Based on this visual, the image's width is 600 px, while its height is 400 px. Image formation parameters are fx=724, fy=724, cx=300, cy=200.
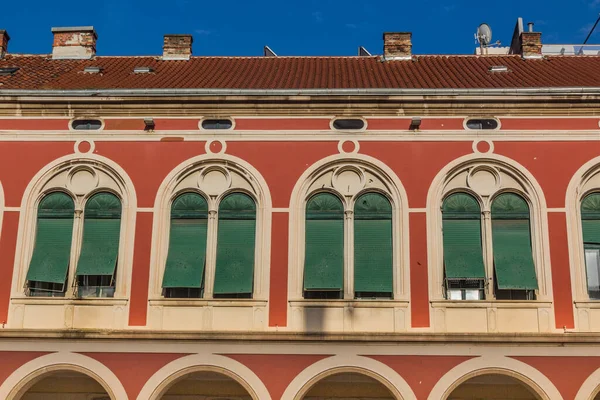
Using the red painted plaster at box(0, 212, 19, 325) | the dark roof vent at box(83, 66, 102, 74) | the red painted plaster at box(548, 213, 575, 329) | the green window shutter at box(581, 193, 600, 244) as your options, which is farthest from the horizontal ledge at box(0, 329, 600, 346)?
the dark roof vent at box(83, 66, 102, 74)

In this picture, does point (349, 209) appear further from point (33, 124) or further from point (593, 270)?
point (33, 124)

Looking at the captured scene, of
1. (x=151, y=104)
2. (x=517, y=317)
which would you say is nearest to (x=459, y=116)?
(x=517, y=317)

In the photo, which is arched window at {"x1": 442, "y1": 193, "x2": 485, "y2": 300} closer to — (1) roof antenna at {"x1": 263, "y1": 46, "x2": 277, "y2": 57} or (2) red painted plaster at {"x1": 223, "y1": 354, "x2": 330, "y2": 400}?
(2) red painted plaster at {"x1": 223, "y1": 354, "x2": 330, "y2": 400}

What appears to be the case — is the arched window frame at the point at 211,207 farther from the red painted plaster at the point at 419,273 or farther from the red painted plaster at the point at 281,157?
the red painted plaster at the point at 419,273

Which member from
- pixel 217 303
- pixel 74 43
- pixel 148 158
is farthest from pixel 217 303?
pixel 74 43

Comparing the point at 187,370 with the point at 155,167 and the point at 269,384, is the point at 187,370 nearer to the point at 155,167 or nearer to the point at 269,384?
the point at 269,384

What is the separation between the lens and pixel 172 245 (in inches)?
647

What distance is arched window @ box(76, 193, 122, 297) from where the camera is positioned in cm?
1620

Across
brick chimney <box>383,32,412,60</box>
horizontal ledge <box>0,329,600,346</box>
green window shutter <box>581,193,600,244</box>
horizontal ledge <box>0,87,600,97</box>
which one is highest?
brick chimney <box>383,32,412,60</box>

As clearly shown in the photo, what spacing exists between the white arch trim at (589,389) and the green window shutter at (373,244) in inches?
A: 173

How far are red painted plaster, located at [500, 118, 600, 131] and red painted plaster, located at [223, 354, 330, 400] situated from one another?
684 cm

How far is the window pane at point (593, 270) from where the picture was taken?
52.2 feet

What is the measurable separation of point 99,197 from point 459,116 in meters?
8.60

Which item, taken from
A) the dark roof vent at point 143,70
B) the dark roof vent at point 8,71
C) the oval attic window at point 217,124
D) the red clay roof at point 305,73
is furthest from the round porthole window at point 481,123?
the dark roof vent at point 8,71
